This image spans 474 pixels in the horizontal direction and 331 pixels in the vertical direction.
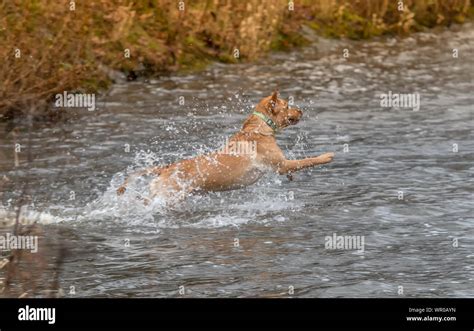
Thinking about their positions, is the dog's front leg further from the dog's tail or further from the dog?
the dog's tail

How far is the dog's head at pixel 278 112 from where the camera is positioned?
11.1 m

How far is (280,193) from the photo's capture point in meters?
11.5

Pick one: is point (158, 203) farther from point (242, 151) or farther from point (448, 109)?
point (448, 109)

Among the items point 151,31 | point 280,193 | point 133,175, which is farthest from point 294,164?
point 151,31

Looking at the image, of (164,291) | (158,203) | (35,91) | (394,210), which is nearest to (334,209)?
(394,210)

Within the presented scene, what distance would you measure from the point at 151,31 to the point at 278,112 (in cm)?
769

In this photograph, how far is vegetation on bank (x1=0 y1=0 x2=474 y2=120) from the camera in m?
14.2

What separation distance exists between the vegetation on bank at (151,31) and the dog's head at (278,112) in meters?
2.57

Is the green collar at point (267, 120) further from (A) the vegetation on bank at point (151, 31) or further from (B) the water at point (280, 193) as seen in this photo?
(A) the vegetation on bank at point (151, 31)

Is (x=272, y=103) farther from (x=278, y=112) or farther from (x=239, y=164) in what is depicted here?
(x=239, y=164)

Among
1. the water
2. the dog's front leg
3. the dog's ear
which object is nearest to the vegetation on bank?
the water

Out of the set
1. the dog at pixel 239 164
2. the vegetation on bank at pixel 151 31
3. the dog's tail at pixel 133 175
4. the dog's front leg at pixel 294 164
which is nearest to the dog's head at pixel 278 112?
the dog at pixel 239 164

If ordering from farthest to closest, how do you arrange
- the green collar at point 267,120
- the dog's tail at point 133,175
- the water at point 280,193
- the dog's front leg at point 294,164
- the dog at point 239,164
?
1. the green collar at point 267,120
2. the dog's front leg at point 294,164
3. the dog at point 239,164
4. the dog's tail at point 133,175
5. the water at point 280,193

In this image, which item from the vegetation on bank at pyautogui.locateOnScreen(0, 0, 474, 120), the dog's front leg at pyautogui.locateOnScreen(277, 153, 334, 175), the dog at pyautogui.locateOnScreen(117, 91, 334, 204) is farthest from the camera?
the vegetation on bank at pyautogui.locateOnScreen(0, 0, 474, 120)
